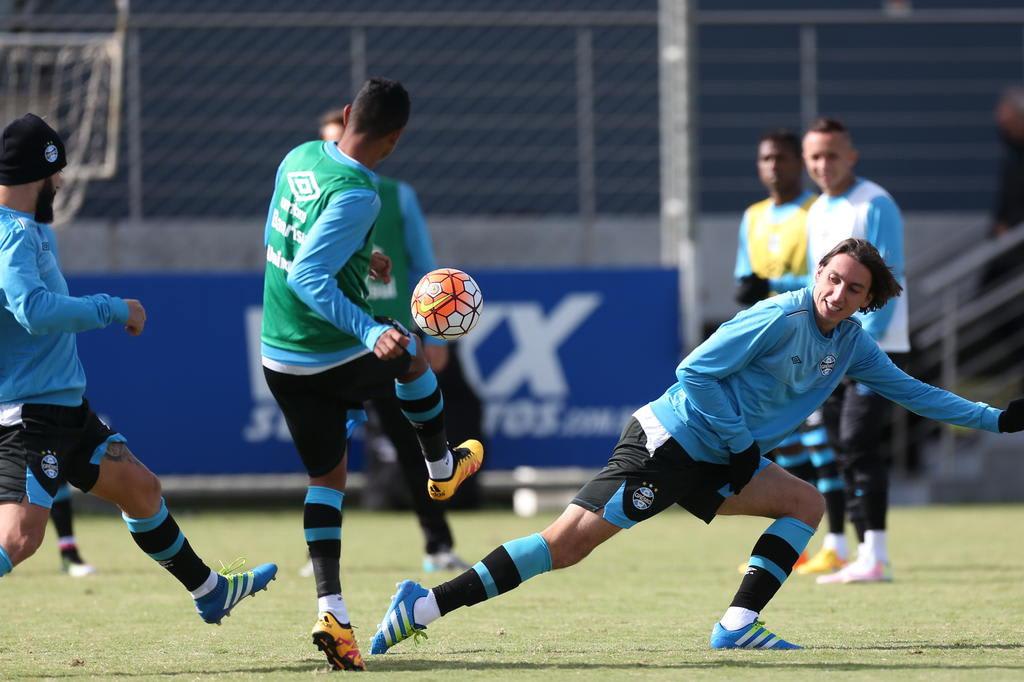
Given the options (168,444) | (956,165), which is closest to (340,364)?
(168,444)

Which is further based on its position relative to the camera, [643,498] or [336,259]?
[643,498]

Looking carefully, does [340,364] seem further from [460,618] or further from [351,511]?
[351,511]

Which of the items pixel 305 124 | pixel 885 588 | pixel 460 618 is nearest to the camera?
pixel 460 618

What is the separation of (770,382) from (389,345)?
4.76 feet

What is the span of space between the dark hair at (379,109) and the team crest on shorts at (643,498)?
57.4 inches

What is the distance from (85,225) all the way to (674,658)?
8697 mm

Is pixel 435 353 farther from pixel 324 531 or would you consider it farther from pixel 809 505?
pixel 809 505

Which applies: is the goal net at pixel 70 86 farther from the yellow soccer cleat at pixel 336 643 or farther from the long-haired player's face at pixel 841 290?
the long-haired player's face at pixel 841 290

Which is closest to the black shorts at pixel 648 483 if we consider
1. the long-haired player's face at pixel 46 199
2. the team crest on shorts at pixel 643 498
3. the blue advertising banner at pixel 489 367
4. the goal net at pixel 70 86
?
the team crest on shorts at pixel 643 498

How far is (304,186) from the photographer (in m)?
5.25

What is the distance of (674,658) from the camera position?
5355 millimetres

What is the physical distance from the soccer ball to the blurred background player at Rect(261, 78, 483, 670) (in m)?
0.39

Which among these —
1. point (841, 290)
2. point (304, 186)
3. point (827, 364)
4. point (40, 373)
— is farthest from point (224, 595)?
point (841, 290)

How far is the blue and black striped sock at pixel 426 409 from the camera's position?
5742 millimetres
